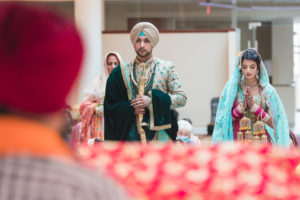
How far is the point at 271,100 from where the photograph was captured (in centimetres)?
485

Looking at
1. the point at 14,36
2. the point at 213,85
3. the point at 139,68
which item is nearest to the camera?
the point at 14,36

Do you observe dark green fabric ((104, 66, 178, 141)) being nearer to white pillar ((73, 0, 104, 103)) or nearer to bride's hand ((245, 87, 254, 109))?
bride's hand ((245, 87, 254, 109))

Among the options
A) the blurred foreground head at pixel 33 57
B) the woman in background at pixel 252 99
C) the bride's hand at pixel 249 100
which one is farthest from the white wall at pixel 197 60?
the blurred foreground head at pixel 33 57

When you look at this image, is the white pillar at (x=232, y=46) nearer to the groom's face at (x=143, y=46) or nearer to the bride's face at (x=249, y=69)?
the bride's face at (x=249, y=69)

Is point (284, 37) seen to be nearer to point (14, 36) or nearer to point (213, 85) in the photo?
point (213, 85)

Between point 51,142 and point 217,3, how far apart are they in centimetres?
1273

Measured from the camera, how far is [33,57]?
82cm

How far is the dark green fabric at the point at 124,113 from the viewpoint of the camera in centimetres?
419

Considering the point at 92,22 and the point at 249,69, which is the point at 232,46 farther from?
the point at 249,69

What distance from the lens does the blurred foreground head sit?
2.68ft

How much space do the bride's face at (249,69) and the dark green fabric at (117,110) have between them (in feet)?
3.47

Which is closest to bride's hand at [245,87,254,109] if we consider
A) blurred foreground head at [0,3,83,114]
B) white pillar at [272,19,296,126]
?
blurred foreground head at [0,3,83,114]

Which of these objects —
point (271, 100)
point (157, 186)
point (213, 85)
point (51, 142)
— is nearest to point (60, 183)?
point (51, 142)

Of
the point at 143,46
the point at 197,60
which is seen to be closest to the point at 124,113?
the point at 143,46
